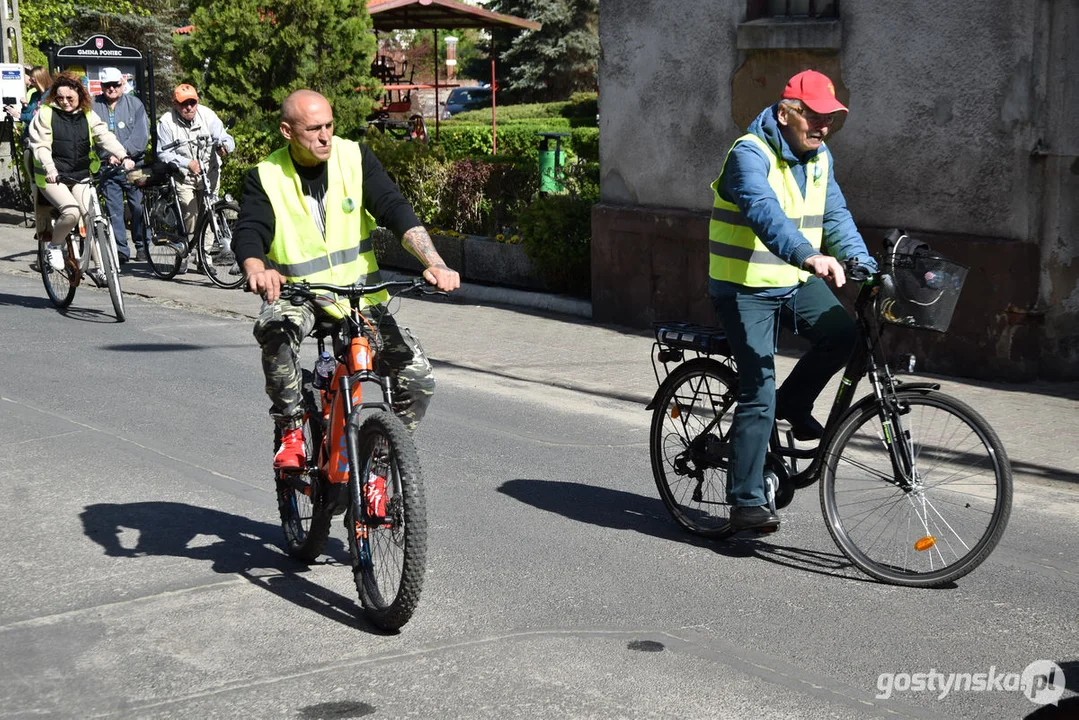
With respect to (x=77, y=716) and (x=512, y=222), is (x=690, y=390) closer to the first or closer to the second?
(x=77, y=716)

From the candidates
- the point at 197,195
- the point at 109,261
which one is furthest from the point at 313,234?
the point at 197,195

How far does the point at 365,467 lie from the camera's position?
16.2 feet

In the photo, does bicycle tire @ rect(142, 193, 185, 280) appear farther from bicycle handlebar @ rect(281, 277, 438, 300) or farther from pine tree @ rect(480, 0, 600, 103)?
pine tree @ rect(480, 0, 600, 103)

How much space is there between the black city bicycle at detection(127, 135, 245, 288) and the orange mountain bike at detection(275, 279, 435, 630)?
8.64m

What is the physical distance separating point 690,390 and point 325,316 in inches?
63.6

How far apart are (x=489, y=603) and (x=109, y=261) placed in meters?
7.48

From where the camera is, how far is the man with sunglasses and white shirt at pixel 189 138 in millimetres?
14062

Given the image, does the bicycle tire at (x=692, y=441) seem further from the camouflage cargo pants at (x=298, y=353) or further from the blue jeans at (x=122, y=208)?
the blue jeans at (x=122, y=208)

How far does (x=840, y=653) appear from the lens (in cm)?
475

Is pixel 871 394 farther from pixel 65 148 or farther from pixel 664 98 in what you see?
pixel 65 148

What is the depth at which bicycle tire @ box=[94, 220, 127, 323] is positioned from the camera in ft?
38.4

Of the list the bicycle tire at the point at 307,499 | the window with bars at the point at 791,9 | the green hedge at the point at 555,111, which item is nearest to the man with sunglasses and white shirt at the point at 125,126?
the window with bars at the point at 791,9

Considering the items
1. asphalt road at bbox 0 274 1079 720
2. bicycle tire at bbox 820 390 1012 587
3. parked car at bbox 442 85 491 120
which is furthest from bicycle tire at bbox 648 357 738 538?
parked car at bbox 442 85 491 120

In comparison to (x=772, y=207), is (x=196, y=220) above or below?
below
